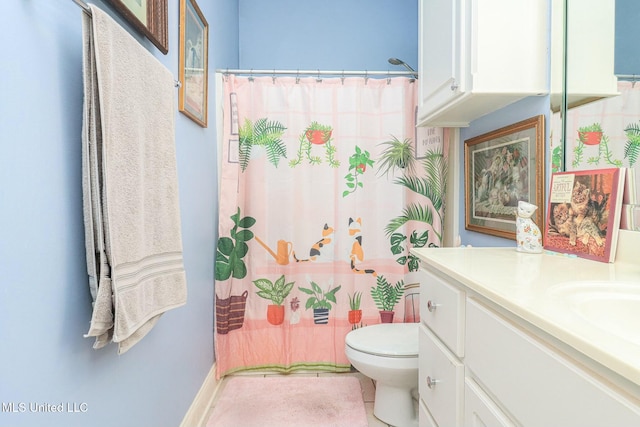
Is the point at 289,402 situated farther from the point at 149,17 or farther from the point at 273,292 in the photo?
the point at 149,17

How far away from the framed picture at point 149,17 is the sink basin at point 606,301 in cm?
123

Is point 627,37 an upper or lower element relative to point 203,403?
upper

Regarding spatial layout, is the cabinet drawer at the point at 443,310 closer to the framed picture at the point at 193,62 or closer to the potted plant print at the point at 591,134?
the potted plant print at the point at 591,134

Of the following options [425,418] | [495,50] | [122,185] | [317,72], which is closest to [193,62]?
[317,72]

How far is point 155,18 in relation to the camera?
3.62 ft

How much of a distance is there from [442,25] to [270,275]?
4.88 feet

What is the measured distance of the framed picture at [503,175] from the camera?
4.45 feet

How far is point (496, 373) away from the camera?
28.8 inches

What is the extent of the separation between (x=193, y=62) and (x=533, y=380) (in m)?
1.64

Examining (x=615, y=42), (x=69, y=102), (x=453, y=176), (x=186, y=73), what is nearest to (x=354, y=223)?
(x=453, y=176)

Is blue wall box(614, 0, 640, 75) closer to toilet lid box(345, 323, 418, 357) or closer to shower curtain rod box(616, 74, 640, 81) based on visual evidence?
shower curtain rod box(616, 74, 640, 81)

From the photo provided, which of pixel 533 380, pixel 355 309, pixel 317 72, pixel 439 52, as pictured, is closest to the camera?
pixel 533 380

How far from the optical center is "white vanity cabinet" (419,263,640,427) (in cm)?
50

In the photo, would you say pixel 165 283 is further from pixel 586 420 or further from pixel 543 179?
pixel 543 179
